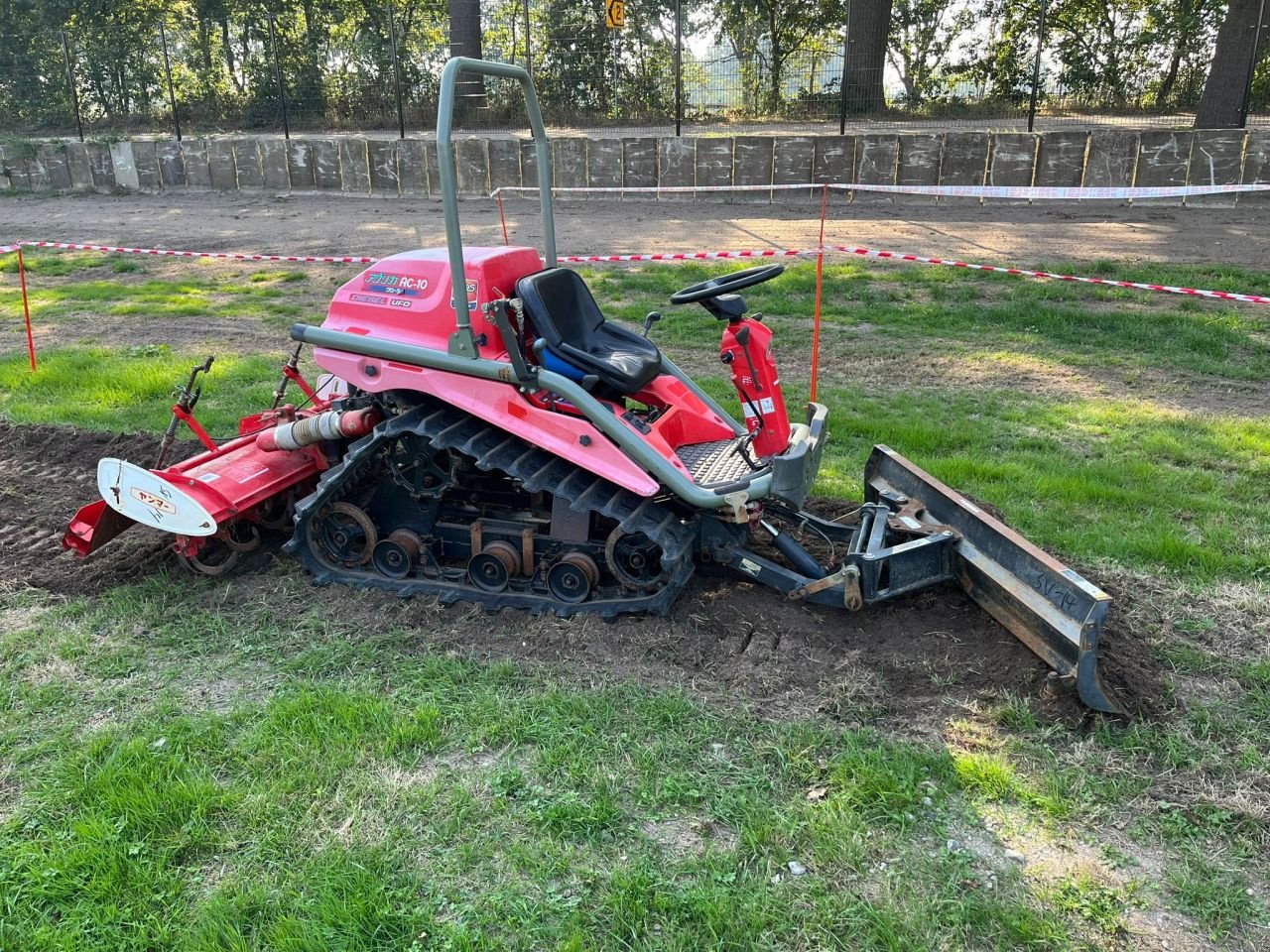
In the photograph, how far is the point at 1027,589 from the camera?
377 cm

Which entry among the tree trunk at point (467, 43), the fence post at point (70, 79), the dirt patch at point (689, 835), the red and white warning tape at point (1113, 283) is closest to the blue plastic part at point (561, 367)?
the dirt patch at point (689, 835)

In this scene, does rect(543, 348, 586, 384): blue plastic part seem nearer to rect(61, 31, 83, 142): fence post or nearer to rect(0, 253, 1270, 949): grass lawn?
rect(0, 253, 1270, 949): grass lawn

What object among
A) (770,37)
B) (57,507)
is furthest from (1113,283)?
(770,37)

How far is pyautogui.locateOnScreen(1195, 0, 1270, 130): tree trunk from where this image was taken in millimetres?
14391

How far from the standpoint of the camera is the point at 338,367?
14.8 feet

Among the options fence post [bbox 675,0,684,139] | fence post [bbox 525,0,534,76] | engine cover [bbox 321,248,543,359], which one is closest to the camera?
engine cover [bbox 321,248,543,359]

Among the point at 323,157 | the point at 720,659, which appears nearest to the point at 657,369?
the point at 720,659

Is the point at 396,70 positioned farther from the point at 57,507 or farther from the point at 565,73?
the point at 57,507

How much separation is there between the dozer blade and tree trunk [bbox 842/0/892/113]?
47.3 feet

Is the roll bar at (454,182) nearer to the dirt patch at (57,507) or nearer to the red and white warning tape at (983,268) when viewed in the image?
the dirt patch at (57,507)

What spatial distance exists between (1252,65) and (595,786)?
52.8ft

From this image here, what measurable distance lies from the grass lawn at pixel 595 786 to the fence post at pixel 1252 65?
11729 mm

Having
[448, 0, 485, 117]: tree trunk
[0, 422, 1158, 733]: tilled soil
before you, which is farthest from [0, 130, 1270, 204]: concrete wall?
[0, 422, 1158, 733]: tilled soil

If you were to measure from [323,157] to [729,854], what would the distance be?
1759 cm
